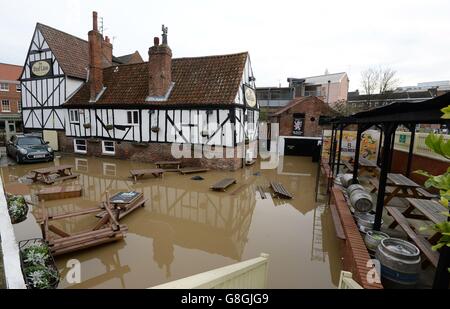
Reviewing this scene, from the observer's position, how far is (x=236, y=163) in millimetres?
12664

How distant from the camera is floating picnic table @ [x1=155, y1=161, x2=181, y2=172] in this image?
12378mm

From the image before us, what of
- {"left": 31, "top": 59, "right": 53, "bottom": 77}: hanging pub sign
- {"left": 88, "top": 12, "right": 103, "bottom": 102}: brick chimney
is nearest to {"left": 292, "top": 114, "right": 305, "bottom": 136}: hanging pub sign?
{"left": 88, "top": 12, "right": 103, "bottom": 102}: brick chimney

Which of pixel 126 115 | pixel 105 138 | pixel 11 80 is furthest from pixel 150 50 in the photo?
pixel 11 80

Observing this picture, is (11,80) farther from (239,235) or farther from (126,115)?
(239,235)

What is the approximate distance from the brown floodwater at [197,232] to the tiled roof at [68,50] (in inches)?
367

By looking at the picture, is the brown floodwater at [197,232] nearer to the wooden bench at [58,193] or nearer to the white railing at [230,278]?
the wooden bench at [58,193]

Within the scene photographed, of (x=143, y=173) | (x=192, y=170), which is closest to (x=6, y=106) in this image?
(x=143, y=173)

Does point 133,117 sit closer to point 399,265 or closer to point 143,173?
point 143,173

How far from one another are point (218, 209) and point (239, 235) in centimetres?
179

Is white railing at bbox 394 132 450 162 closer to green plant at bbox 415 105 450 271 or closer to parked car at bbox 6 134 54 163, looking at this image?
green plant at bbox 415 105 450 271

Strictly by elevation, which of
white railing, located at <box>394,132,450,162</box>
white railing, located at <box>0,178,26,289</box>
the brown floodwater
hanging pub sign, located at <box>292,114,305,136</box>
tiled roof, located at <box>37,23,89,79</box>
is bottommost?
the brown floodwater

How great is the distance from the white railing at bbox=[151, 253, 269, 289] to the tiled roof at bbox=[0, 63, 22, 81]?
Result: 4026 centimetres

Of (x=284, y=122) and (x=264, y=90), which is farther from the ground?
(x=264, y=90)

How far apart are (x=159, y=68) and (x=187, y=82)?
1730 millimetres
